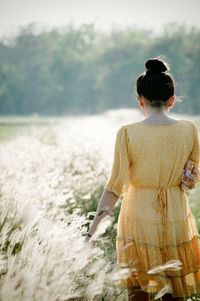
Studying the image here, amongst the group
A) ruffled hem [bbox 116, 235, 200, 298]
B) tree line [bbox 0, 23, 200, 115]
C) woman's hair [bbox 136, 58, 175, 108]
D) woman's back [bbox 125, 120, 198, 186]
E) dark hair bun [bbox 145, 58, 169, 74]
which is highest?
tree line [bbox 0, 23, 200, 115]

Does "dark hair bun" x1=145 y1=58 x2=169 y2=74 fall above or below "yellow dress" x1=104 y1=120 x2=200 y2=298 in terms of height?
above

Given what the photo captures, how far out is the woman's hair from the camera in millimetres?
3145

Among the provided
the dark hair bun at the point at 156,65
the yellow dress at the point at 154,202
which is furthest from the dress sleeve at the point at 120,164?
the dark hair bun at the point at 156,65

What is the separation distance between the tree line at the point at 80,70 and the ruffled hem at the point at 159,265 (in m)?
64.7

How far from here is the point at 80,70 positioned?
2955 inches

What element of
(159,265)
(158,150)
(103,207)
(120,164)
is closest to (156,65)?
(158,150)

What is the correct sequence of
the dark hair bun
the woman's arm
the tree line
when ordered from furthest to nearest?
the tree line → the dark hair bun → the woman's arm

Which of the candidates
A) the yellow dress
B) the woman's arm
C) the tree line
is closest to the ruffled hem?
the yellow dress

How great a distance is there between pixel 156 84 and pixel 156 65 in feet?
0.46

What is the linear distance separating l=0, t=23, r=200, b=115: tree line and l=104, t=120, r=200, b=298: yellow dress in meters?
64.7

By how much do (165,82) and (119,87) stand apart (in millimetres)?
69579

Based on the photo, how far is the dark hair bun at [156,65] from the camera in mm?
3203

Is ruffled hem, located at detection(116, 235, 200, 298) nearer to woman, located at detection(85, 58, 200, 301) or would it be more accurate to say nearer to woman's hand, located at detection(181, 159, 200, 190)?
woman, located at detection(85, 58, 200, 301)

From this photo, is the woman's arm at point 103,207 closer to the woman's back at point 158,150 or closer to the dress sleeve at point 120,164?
the dress sleeve at point 120,164
